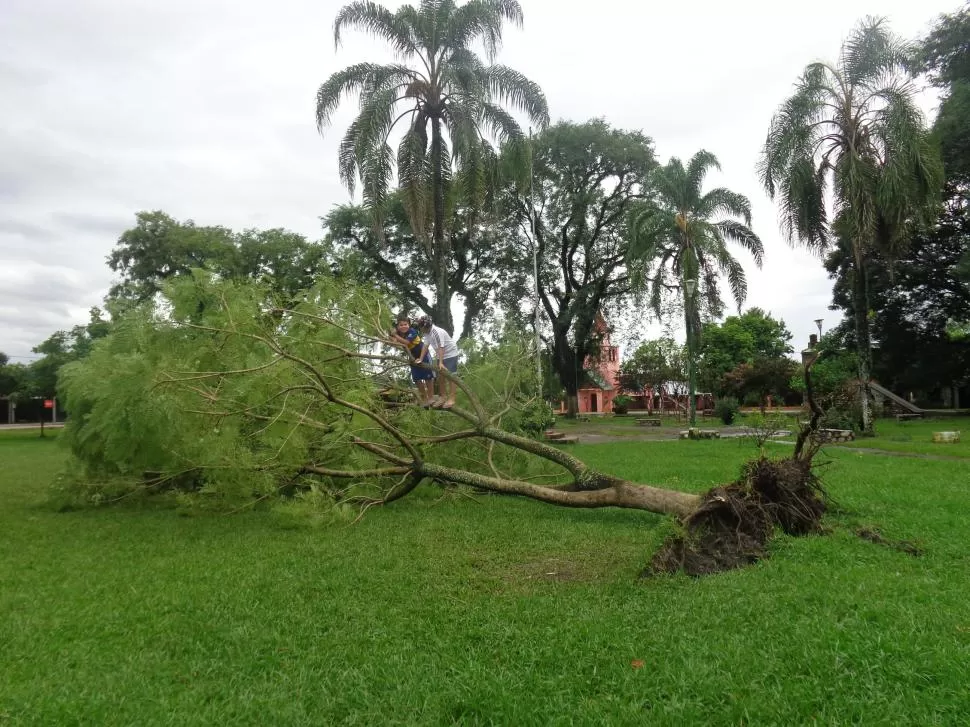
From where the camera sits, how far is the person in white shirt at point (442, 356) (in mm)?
6832

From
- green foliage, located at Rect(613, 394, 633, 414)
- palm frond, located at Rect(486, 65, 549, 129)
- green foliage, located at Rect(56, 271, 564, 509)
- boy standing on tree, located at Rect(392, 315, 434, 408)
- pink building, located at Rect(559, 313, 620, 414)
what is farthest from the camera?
pink building, located at Rect(559, 313, 620, 414)

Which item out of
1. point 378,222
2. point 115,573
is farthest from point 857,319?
point 115,573

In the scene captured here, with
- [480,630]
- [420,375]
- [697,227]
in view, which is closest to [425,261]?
[697,227]

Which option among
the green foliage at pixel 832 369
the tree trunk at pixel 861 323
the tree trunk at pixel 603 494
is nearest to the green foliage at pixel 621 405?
the green foliage at pixel 832 369

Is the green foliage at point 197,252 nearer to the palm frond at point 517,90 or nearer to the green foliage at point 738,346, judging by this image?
the palm frond at point 517,90

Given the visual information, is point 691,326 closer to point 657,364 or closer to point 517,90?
point 517,90

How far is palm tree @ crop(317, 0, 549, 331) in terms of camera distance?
1467 centimetres

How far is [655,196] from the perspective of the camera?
86.9 feet

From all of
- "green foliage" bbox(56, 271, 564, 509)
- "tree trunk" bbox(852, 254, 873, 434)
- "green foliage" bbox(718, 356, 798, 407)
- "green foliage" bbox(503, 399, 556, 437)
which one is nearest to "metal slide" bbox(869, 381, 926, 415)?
"green foliage" bbox(718, 356, 798, 407)

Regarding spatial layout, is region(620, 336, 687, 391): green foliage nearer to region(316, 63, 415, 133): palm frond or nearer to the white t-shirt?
region(316, 63, 415, 133): palm frond

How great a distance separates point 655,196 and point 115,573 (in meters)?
24.7

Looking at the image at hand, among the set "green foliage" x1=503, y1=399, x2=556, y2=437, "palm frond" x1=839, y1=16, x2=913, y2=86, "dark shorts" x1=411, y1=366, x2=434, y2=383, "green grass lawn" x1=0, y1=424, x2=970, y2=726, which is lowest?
"green grass lawn" x1=0, y1=424, x2=970, y2=726

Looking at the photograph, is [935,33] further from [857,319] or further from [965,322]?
[965,322]

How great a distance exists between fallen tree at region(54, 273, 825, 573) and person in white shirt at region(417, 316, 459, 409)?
22 centimetres
